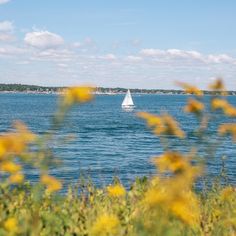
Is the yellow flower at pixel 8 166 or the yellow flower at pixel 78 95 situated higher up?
the yellow flower at pixel 78 95

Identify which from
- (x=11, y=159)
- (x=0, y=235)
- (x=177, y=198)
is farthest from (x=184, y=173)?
(x=0, y=235)

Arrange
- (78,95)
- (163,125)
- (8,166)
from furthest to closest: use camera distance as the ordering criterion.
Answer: (8,166) → (163,125) → (78,95)

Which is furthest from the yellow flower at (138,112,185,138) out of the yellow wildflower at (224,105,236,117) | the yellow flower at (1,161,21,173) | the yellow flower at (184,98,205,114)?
the yellow flower at (1,161,21,173)

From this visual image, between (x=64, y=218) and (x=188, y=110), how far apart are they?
2.29m

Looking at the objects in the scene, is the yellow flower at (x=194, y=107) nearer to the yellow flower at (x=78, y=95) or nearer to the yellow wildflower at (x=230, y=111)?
the yellow wildflower at (x=230, y=111)

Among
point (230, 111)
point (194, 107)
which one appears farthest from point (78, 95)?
point (230, 111)

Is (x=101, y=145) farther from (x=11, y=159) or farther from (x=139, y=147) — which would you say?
(x=11, y=159)

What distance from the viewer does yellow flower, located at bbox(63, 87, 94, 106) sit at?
227 cm

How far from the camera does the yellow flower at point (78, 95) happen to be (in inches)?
89.5

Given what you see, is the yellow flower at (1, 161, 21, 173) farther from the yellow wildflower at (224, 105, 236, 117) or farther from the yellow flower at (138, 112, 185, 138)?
the yellow wildflower at (224, 105, 236, 117)

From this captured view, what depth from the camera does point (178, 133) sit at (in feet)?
8.41

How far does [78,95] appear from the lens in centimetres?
230

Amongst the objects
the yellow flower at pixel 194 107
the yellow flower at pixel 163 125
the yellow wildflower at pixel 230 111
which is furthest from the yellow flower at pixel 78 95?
the yellow wildflower at pixel 230 111

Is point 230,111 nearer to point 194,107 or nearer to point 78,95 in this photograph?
point 194,107
